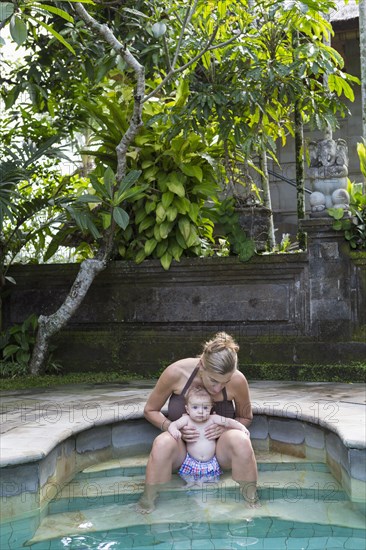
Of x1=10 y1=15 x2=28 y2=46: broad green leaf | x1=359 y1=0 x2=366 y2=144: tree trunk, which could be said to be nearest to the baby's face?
x1=10 y1=15 x2=28 y2=46: broad green leaf

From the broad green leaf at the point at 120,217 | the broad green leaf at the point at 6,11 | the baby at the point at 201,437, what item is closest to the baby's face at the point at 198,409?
the baby at the point at 201,437

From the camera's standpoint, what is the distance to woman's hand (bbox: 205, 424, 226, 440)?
13.3 feet

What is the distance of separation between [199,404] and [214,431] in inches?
6.5

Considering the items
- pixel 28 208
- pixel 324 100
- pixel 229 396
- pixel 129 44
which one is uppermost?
pixel 129 44

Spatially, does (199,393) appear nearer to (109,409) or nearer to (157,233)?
(109,409)

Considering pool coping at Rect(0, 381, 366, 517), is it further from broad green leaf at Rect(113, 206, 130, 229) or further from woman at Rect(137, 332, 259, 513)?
broad green leaf at Rect(113, 206, 130, 229)

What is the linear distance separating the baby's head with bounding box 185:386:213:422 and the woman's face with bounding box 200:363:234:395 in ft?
0.15

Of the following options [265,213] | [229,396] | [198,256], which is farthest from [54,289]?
[229,396]

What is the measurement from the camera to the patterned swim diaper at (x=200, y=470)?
401 centimetres

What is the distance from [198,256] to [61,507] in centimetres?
411

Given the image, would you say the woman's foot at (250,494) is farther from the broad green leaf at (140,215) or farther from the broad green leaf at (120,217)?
the broad green leaf at (140,215)

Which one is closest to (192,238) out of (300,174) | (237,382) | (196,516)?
(300,174)

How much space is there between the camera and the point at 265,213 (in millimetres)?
7316

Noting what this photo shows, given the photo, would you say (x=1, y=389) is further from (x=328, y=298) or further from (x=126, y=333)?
(x=328, y=298)
